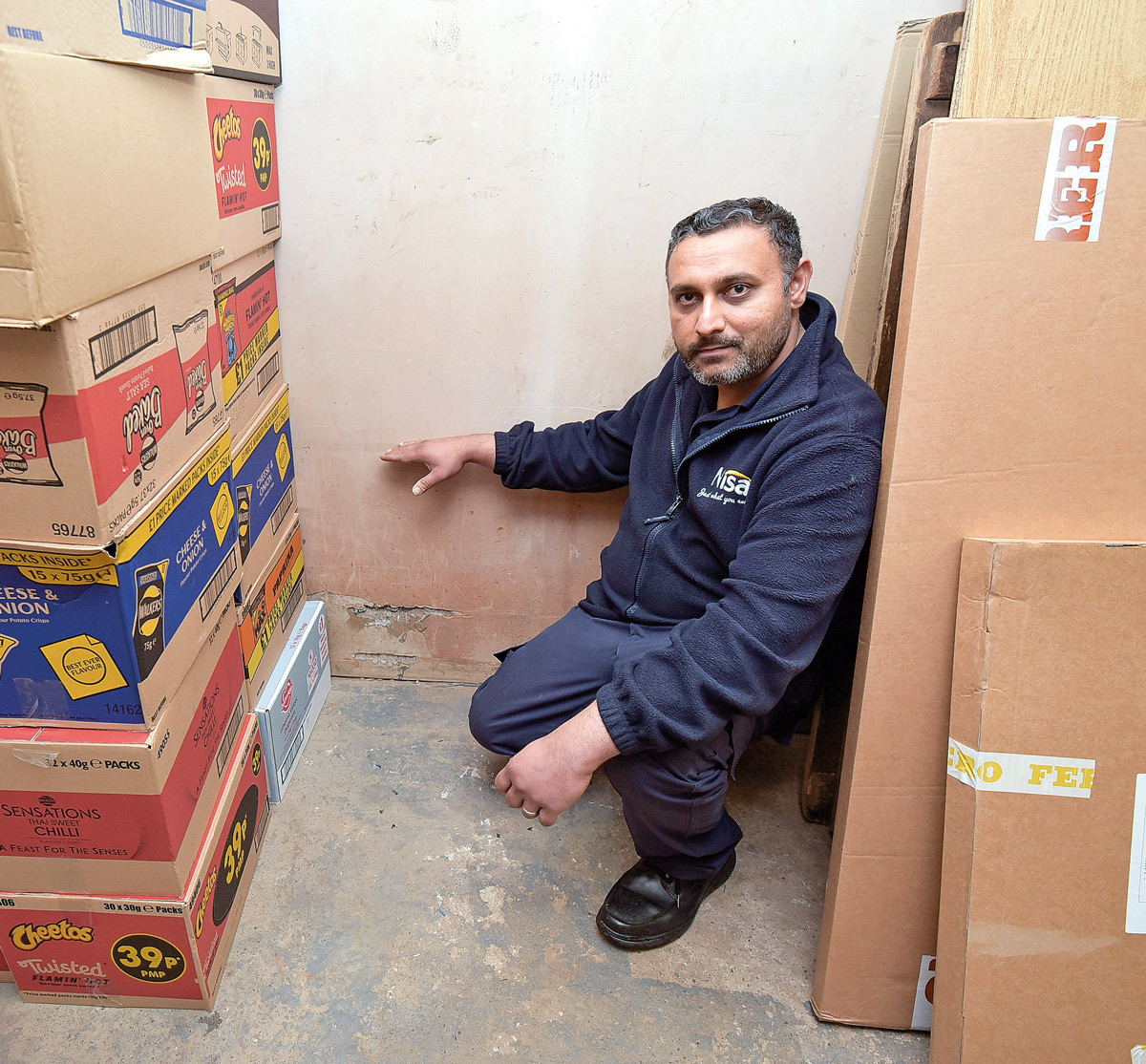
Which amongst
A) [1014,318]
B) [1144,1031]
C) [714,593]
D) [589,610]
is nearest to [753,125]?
[1014,318]

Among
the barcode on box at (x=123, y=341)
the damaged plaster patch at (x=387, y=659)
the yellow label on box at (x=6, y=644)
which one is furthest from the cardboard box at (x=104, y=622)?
the damaged plaster patch at (x=387, y=659)

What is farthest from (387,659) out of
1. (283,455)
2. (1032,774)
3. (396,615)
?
(1032,774)

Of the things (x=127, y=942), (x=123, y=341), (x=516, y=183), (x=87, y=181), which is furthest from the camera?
(x=516, y=183)

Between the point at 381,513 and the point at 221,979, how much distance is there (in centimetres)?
98

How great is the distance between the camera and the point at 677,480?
4.86 ft

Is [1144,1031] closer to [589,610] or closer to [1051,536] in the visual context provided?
[1051,536]

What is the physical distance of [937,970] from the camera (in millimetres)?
1227

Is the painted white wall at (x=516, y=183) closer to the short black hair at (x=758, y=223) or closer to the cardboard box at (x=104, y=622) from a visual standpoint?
the short black hair at (x=758, y=223)

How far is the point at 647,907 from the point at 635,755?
1.00 feet

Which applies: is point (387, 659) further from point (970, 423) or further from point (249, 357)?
point (970, 423)

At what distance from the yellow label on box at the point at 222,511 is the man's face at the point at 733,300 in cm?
83

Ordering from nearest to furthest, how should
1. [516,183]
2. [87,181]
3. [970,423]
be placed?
[87,181] < [970,423] < [516,183]

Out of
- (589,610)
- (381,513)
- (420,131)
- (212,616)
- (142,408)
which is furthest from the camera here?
(381,513)

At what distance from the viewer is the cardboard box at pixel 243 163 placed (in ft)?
4.31
